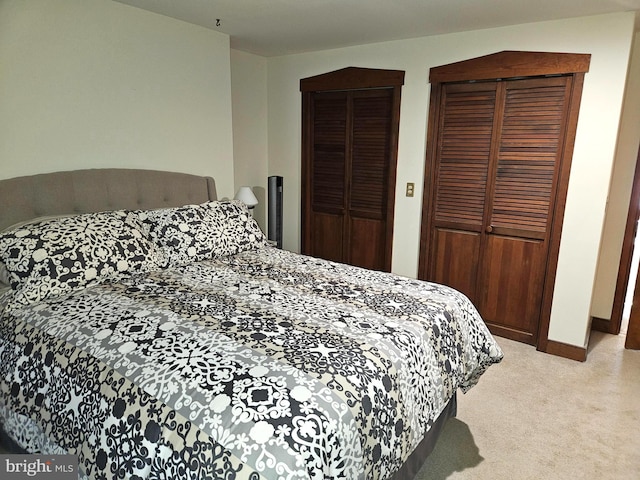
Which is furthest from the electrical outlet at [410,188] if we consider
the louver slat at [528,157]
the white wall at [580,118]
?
the louver slat at [528,157]

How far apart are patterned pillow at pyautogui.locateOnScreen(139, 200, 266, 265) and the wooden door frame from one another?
1.61 meters

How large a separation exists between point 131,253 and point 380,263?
227 cm

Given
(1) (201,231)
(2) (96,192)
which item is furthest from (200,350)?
(2) (96,192)

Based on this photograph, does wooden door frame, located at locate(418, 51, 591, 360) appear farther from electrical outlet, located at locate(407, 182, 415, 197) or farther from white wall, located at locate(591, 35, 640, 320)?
white wall, located at locate(591, 35, 640, 320)

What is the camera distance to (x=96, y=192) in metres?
2.70

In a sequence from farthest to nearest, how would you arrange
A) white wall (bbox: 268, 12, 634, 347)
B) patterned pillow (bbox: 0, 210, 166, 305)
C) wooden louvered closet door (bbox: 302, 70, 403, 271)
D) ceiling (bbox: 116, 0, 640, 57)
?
wooden louvered closet door (bbox: 302, 70, 403, 271)
white wall (bbox: 268, 12, 634, 347)
ceiling (bbox: 116, 0, 640, 57)
patterned pillow (bbox: 0, 210, 166, 305)

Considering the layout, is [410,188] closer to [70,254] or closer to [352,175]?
[352,175]

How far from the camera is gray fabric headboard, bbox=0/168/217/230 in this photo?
93.6 inches

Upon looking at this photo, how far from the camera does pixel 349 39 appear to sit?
3.49 metres

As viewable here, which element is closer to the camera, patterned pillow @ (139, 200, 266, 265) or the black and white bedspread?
the black and white bedspread

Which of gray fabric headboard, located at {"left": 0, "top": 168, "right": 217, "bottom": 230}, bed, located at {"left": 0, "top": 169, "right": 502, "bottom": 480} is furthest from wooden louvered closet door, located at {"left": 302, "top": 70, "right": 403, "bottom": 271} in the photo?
bed, located at {"left": 0, "top": 169, "right": 502, "bottom": 480}

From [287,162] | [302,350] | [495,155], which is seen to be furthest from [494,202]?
[302,350]

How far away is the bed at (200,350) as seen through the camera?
123 centimetres

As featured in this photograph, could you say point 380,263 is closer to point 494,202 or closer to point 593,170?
point 494,202
